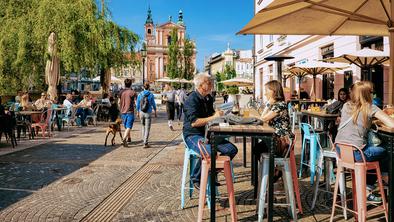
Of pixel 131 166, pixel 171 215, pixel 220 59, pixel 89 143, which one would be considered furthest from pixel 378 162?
pixel 220 59

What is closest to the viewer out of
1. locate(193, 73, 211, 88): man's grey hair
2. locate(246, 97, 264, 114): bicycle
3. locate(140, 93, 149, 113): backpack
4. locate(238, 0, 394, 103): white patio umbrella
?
locate(193, 73, 211, 88): man's grey hair

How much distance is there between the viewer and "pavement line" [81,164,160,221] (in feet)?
15.0

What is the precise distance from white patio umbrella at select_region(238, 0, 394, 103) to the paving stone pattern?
2550 millimetres

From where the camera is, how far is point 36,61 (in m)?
20.7

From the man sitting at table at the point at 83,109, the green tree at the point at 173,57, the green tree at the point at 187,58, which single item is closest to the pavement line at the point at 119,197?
the man sitting at table at the point at 83,109

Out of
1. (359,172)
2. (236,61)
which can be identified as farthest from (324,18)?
(236,61)

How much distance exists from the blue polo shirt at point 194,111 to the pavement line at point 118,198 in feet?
4.37

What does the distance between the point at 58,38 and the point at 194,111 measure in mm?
15915

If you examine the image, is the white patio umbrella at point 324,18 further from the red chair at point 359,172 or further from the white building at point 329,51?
the white building at point 329,51

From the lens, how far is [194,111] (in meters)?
4.83

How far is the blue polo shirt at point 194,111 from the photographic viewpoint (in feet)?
15.9

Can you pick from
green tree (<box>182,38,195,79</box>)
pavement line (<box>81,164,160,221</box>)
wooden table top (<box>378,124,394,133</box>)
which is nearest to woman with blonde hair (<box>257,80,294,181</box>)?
wooden table top (<box>378,124,394,133</box>)

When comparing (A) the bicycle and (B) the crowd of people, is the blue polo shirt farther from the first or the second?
(A) the bicycle

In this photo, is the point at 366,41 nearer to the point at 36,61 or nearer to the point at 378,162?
the point at 378,162
